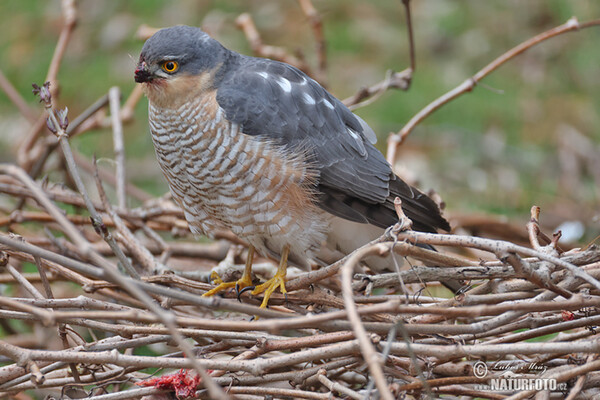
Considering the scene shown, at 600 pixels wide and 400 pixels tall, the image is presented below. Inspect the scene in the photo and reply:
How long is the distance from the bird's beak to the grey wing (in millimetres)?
310

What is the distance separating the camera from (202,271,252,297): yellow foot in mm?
3346

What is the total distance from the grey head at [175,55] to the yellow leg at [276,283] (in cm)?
90

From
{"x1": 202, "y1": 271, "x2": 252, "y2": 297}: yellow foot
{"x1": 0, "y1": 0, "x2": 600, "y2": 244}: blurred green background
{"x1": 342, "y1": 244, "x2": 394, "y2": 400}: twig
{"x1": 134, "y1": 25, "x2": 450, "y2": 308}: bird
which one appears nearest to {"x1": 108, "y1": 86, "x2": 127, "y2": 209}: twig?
{"x1": 134, "y1": 25, "x2": 450, "y2": 308}: bird

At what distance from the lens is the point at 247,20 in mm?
4805

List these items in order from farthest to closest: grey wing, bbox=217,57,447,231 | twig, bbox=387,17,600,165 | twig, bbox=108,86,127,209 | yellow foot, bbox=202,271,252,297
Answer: twig, bbox=108,86,127,209, twig, bbox=387,17,600,165, yellow foot, bbox=202,271,252,297, grey wing, bbox=217,57,447,231

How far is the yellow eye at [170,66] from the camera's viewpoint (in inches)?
128

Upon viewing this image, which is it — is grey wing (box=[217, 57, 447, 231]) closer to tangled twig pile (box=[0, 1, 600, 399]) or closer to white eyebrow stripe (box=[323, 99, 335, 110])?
white eyebrow stripe (box=[323, 99, 335, 110])

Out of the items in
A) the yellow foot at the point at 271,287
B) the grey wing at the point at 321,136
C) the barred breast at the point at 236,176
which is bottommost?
the yellow foot at the point at 271,287

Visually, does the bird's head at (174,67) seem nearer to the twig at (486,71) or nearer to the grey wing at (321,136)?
the grey wing at (321,136)

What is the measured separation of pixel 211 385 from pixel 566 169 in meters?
5.05

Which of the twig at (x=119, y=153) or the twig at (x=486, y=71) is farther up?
the twig at (x=486, y=71)

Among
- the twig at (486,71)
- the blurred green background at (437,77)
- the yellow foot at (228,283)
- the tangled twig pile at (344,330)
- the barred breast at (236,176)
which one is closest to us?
the tangled twig pile at (344,330)

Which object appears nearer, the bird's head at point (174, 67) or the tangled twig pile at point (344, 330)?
the tangled twig pile at point (344, 330)

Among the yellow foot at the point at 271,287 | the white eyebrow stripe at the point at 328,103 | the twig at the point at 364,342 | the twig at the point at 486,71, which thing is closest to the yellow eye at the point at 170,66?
the white eyebrow stripe at the point at 328,103
